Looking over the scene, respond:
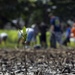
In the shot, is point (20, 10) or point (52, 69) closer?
point (52, 69)

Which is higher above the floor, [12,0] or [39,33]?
[12,0]

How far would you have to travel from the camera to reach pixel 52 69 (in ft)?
18.3

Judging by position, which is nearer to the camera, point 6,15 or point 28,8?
point 28,8

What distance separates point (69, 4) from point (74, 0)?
1.30 feet

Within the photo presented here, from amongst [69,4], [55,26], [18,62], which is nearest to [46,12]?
[69,4]

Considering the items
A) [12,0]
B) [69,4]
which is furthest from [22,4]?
[69,4]

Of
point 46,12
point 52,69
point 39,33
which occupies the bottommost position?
point 52,69

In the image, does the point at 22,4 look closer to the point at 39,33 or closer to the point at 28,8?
the point at 28,8

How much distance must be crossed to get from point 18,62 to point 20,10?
669 inches

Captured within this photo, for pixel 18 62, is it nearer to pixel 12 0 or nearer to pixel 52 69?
pixel 52 69

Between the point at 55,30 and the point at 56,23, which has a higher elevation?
the point at 56,23

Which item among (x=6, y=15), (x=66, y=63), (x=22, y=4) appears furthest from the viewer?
(x=6, y=15)

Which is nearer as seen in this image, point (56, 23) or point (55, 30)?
point (56, 23)

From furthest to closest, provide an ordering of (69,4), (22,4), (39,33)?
(22,4), (69,4), (39,33)
